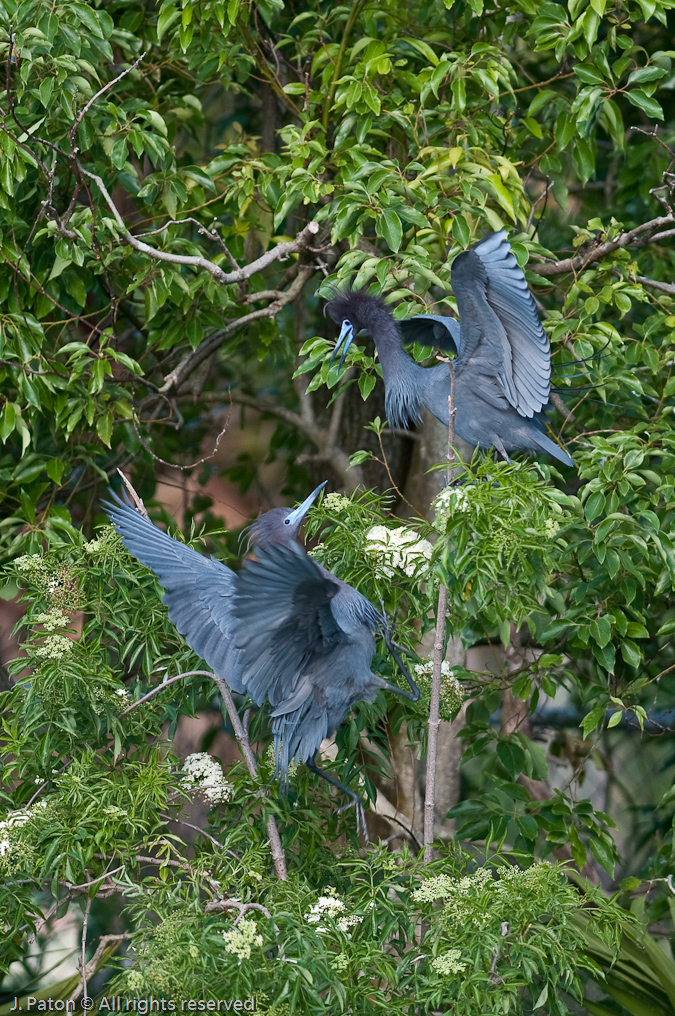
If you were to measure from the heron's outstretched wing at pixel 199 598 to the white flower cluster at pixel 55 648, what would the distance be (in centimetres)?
25

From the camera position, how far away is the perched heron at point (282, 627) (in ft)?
6.42

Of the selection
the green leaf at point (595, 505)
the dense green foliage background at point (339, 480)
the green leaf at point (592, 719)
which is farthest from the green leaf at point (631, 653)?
the green leaf at point (595, 505)

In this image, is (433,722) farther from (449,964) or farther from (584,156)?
(584,156)

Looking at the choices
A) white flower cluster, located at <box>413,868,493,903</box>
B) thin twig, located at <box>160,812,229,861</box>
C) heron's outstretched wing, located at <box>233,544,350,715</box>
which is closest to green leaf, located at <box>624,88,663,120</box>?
heron's outstretched wing, located at <box>233,544,350,715</box>

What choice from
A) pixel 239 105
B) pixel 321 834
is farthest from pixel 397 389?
pixel 239 105

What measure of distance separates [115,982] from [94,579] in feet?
3.00

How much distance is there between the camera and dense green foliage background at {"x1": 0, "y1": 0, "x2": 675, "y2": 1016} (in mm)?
1915

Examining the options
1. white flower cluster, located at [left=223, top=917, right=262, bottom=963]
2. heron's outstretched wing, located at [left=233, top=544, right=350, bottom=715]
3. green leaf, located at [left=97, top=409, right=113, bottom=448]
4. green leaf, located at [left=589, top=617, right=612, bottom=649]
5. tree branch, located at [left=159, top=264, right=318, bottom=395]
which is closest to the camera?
white flower cluster, located at [left=223, top=917, right=262, bottom=963]

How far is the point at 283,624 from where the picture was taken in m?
2.02

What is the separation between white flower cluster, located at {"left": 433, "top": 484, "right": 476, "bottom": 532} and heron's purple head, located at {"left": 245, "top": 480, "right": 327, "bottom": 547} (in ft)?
1.50

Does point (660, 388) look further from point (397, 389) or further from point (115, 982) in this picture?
point (115, 982)

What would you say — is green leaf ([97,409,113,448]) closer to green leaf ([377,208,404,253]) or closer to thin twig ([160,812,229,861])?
green leaf ([377,208,404,253])

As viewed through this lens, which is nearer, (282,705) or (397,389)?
(282,705)

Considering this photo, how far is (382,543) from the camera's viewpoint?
2236 millimetres
